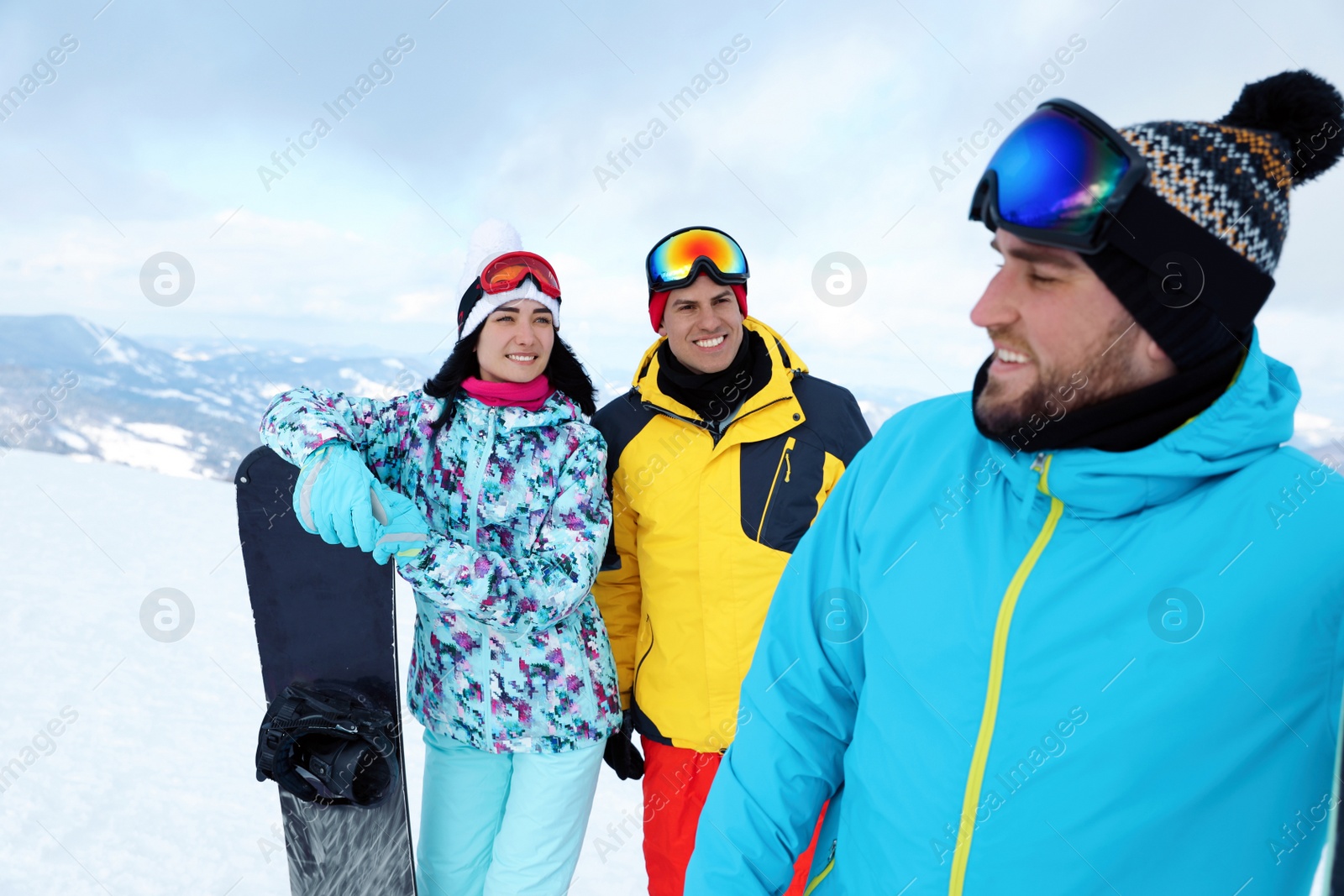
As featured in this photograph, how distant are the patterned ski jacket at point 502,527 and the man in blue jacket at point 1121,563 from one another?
105 centimetres

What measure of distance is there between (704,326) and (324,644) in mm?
1400

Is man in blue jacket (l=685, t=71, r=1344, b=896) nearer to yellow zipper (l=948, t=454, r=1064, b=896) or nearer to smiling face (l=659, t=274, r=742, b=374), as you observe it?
yellow zipper (l=948, t=454, r=1064, b=896)

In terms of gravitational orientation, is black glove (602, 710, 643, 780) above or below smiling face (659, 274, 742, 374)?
below

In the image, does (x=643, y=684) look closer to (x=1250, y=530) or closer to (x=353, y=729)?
(x=353, y=729)

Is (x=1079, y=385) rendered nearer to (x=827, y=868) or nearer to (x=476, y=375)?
(x=827, y=868)

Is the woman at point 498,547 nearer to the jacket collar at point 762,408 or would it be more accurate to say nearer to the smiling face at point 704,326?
the jacket collar at point 762,408

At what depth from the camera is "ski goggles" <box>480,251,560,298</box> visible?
6.56 ft

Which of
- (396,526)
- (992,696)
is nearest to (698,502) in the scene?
(396,526)

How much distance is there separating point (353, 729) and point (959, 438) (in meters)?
1.73

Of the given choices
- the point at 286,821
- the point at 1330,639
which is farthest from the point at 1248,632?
the point at 286,821

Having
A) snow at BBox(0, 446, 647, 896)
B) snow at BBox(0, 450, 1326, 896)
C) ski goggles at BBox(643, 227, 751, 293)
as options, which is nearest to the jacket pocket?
ski goggles at BBox(643, 227, 751, 293)

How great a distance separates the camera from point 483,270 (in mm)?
2037

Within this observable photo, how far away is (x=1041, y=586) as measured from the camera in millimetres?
866

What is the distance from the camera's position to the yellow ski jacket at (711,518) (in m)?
2.05
